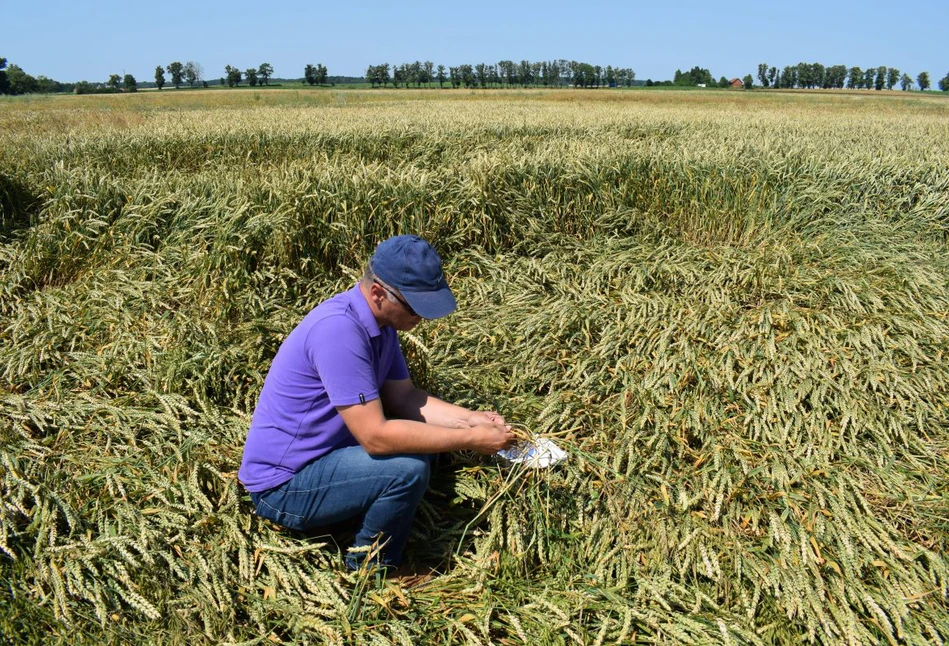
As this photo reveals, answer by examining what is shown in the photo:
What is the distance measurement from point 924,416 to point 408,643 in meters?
2.97

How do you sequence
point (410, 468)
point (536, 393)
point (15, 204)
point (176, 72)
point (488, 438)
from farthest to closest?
point (176, 72), point (15, 204), point (536, 393), point (488, 438), point (410, 468)

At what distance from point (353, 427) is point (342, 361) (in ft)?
0.81

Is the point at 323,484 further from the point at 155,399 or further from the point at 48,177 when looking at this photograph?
the point at 48,177

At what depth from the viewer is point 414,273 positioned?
221cm

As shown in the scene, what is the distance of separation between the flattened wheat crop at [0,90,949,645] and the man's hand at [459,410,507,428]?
0.25 m

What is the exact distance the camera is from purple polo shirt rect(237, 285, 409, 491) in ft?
7.20

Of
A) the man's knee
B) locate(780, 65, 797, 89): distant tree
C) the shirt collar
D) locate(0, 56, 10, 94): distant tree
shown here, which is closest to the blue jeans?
the man's knee

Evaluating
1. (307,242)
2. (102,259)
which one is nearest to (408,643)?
(307,242)

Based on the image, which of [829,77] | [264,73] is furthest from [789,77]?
[264,73]

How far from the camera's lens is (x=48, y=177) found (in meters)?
5.34

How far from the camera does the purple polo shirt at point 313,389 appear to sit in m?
2.19

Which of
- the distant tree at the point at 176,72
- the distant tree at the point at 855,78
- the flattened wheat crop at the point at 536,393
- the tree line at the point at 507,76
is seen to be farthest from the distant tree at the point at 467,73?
the flattened wheat crop at the point at 536,393

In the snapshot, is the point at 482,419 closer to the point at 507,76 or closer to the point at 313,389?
the point at 313,389

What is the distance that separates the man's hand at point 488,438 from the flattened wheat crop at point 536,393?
235mm
